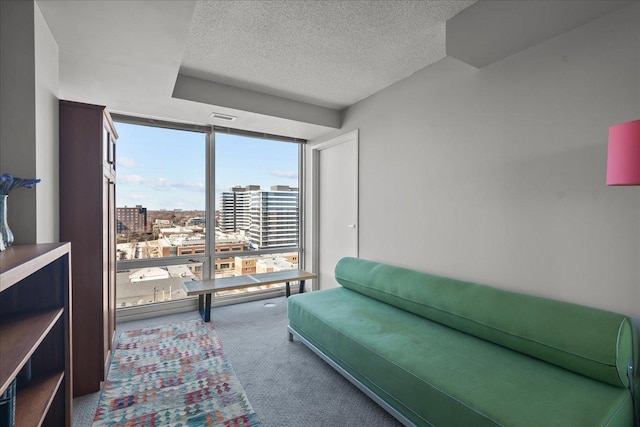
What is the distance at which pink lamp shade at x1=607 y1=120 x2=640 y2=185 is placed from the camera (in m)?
1.20

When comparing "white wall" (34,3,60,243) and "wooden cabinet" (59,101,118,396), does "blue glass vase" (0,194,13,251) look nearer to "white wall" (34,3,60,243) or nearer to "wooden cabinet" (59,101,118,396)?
"white wall" (34,3,60,243)

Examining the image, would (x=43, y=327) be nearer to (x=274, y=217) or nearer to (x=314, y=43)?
(x=314, y=43)

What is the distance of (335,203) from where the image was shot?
4.21 meters

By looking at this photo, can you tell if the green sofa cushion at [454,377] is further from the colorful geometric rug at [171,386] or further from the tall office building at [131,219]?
the tall office building at [131,219]

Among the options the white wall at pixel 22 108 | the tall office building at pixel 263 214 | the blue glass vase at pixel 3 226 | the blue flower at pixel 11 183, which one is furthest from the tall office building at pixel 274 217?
the blue glass vase at pixel 3 226

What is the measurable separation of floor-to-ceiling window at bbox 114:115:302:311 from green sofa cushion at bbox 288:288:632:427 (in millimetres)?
2156

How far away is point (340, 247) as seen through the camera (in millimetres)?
4102

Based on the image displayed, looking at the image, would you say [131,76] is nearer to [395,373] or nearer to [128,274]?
[128,274]

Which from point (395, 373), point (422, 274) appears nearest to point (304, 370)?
point (395, 373)

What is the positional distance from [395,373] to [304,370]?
99 centimetres

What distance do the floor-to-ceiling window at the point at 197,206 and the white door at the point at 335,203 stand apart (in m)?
0.44

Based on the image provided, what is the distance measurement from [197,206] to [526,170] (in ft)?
11.8

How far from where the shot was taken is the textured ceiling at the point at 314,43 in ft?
6.47

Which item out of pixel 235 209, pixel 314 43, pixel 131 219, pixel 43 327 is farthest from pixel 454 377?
pixel 131 219
